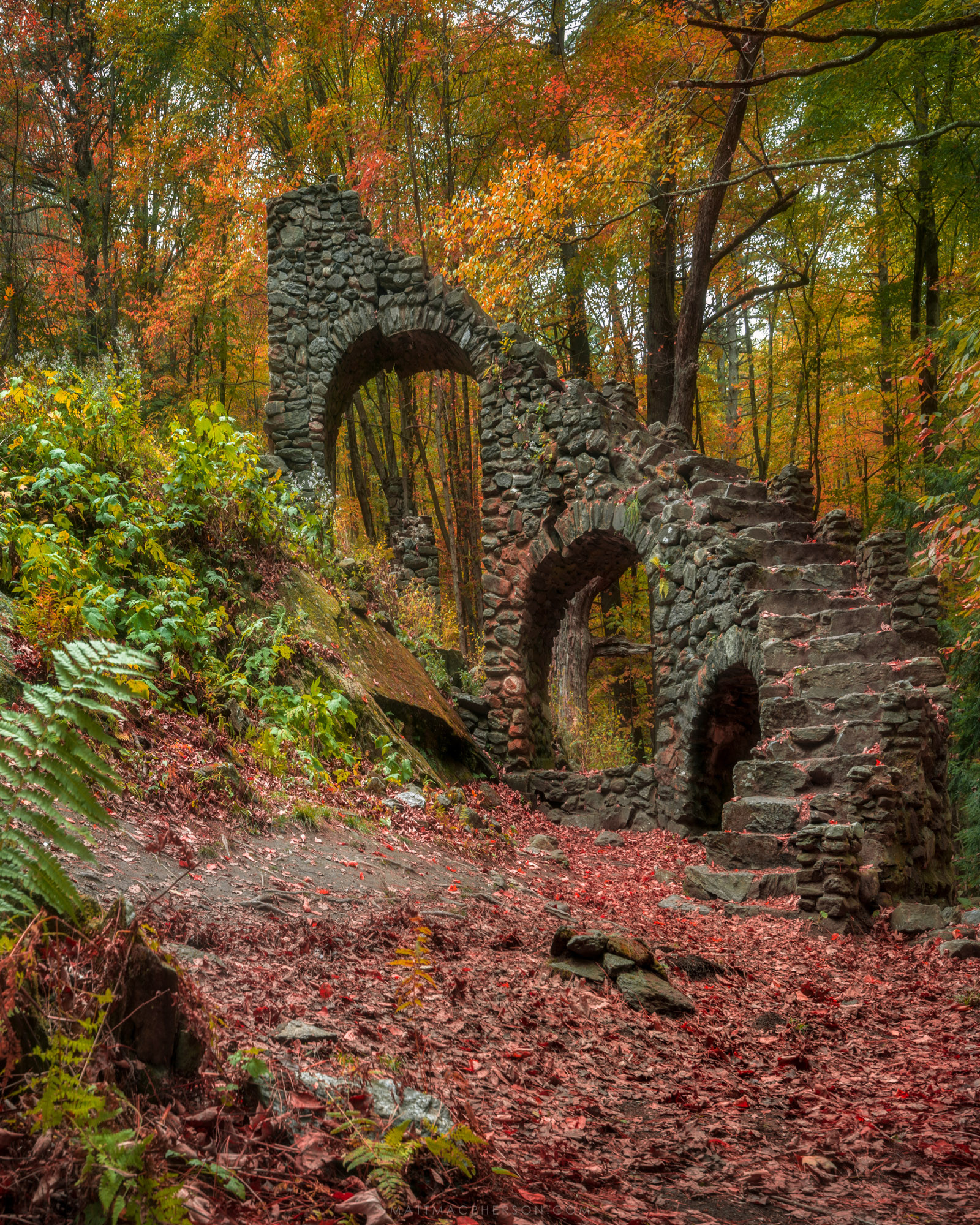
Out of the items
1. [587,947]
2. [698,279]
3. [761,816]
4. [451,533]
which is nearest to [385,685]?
[761,816]

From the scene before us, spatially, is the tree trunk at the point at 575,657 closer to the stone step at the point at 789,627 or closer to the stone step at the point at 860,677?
the stone step at the point at 789,627

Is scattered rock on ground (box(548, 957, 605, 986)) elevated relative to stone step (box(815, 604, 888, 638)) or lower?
lower

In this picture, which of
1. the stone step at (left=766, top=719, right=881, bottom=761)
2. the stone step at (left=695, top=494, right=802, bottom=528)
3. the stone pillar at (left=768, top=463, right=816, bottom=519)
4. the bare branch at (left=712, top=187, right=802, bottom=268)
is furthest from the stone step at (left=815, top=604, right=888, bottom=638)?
the bare branch at (left=712, top=187, right=802, bottom=268)

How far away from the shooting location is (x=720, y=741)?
955 cm

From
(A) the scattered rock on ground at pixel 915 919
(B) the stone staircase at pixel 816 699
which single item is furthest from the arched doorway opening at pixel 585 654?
(A) the scattered rock on ground at pixel 915 919

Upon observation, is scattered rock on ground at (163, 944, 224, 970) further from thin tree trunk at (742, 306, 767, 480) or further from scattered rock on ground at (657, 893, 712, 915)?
thin tree trunk at (742, 306, 767, 480)

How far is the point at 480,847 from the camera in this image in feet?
19.2

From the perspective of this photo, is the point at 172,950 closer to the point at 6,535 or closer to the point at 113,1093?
the point at 113,1093

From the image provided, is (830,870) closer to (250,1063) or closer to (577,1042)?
(577,1042)

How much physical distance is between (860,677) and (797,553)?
1958 millimetres

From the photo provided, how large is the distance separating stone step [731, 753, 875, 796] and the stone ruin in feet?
0.06

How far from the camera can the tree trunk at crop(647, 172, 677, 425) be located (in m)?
13.0

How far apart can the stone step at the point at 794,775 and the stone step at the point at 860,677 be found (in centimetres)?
64

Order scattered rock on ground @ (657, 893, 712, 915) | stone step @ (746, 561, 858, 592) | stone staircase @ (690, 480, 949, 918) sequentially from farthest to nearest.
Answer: stone step @ (746, 561, 858, 592)
stone staircase @ (690, 480, 949, 918)
scattered rock on ground @ (657, 893, 712, 915)
